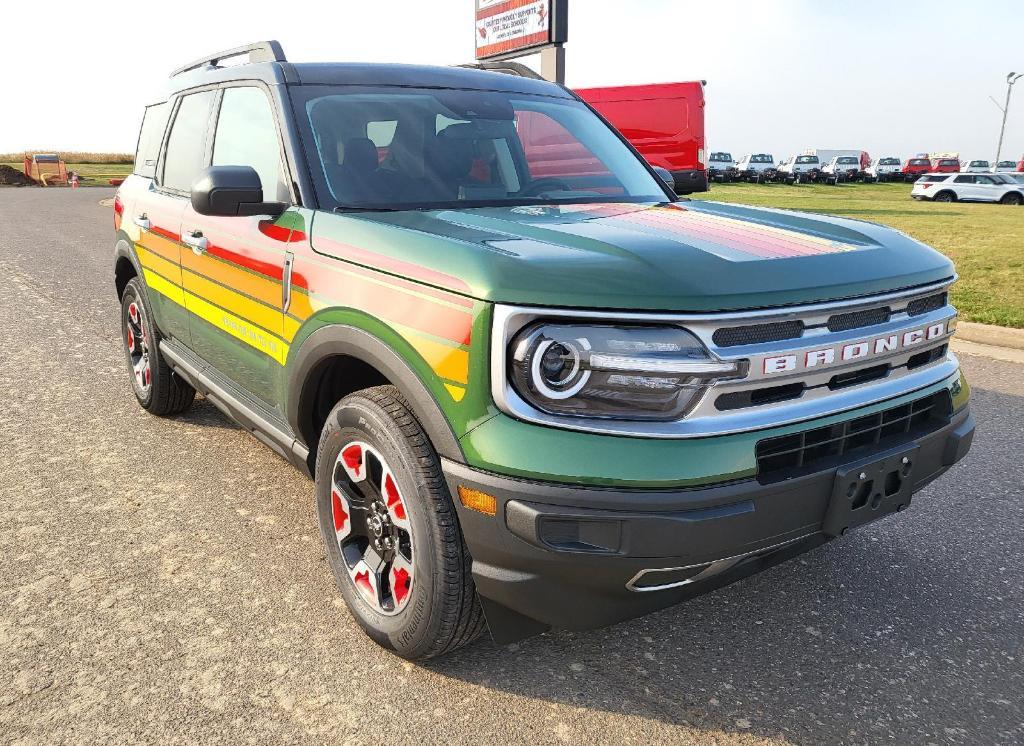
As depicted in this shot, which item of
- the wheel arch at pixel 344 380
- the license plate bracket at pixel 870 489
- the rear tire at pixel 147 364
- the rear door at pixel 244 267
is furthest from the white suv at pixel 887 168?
the wheel arch at pixel 344 380

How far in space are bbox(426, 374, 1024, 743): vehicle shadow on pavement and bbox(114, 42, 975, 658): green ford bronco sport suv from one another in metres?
0.34

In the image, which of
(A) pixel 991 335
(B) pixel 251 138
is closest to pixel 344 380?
(B) pixel 251 138

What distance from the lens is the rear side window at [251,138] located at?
3174mm

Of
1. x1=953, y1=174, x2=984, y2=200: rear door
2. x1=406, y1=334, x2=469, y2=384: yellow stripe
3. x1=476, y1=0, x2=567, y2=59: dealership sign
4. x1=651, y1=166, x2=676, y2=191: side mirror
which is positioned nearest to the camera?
x1=406, y1=334, x2=469, y2=384: yellow stripe

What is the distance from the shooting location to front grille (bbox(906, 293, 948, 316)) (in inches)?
101

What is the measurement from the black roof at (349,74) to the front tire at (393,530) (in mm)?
1470

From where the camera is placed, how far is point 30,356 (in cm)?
632

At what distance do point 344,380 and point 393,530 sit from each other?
597 mm

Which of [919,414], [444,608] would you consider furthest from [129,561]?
[919,414]

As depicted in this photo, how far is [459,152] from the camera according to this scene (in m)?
3.40

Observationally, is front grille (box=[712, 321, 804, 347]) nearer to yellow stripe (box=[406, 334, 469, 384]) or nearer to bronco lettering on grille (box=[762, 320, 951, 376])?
bronco lettering on grille (box=[762, 320, 951, 376])

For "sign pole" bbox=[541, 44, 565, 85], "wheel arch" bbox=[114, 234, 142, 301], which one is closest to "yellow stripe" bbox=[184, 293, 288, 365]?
"wheel arch" bbox=[114, 234, 142, 301]

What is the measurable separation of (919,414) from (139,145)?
4.64 metres

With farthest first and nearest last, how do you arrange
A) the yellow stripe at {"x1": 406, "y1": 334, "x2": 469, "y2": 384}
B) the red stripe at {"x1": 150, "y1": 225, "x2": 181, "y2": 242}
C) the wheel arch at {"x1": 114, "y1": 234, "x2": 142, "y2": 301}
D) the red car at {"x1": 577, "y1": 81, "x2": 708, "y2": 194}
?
the red car at {"x1": 577, "y1": 81, "x2": 708, "y2": 194} → the wheel arch at {"x1": 114, "y1": 234, "x2": 142, "y2": 301} → the red stripe at {"x1": 150, "y1": 225, "x2": 181, "y2": 242} → the yellow stripe at {"x1": 406, "y1": 334, "x2": 469, "y2": 384}
